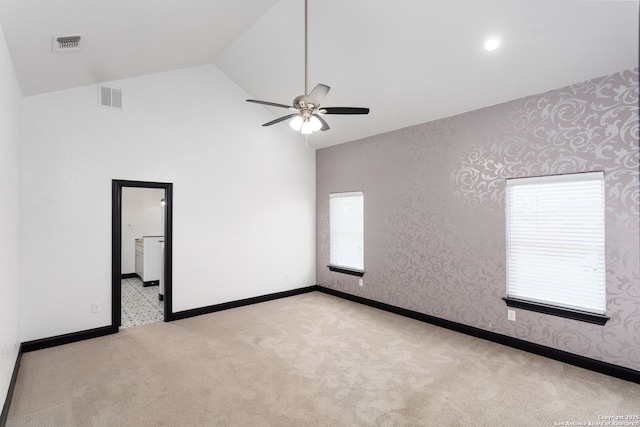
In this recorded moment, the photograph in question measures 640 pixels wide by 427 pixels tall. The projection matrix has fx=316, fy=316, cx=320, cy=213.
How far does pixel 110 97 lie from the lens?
393 centimetres

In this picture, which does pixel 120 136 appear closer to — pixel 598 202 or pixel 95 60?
pixel 95 60

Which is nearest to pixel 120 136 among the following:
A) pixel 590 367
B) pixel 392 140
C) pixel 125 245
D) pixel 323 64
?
pixel 323 64

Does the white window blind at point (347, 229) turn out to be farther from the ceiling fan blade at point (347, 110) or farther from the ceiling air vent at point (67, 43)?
the ceiling air vent at point (67, 43)

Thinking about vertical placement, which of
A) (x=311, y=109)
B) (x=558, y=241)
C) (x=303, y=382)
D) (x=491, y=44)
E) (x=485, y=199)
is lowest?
(x=303, y=382)

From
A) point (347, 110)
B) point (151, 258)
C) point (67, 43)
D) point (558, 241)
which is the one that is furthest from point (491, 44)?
point (151, 258)

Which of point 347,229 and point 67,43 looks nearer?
point 67,43

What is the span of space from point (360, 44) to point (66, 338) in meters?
4.67

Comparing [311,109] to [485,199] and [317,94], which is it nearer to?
[317,94]

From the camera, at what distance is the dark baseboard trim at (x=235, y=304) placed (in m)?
4.48

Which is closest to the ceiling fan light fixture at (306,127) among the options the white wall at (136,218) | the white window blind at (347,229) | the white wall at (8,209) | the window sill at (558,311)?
the white wall at (8,209)

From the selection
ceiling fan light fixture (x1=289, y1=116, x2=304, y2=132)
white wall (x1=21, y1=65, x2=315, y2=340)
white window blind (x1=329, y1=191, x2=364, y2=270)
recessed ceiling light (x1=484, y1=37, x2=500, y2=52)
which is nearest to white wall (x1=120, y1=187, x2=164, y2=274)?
white wall (x1=21, y1=65, x2=315, y2=340)

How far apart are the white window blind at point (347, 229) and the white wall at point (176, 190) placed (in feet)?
1.60

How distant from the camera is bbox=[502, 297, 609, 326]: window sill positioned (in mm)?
2953

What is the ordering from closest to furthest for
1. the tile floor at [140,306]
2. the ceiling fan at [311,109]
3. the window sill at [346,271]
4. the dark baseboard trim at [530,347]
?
the ceiling fan at [311,109] < the dark baseboard trim at [530,347] < the tile floor at [140,306] < the window sill at [346,271]
